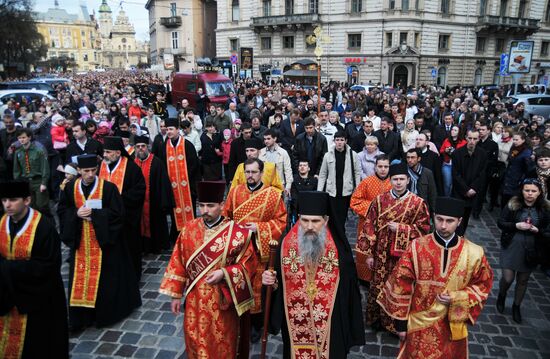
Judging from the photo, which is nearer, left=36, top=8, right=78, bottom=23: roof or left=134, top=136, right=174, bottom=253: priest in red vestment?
left=134, top=136, right=174, bottom=253: priest in red vestment

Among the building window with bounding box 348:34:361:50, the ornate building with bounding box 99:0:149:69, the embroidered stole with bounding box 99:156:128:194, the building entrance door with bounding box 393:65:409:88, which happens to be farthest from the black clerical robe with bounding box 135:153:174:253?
the ornate building with bounding box 99:0:149:69

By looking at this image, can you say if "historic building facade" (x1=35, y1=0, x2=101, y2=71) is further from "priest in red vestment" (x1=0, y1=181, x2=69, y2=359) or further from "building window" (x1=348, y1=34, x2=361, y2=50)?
"priest in red vestment" (x1=0, y1=181, x2=69, y2=359)

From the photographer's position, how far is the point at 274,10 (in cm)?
5097

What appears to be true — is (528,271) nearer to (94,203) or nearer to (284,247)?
(284,247)

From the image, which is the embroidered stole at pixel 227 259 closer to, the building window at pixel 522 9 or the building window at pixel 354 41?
the building window at pixel 354 41

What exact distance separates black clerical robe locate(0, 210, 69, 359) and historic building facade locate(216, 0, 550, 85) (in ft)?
128

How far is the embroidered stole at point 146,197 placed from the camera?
745 cm

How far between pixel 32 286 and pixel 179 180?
4.25m

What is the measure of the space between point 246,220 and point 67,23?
15464 centimetres

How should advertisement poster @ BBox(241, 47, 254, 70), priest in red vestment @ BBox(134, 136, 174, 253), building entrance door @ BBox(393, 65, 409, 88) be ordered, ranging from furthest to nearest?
building entrance door @ BBox(393, 65, 409, 88)
advertisement poster @ BBox(241, 47, 254, 70)
priest in red vestment @ BBox(134, 136, 174, 253)

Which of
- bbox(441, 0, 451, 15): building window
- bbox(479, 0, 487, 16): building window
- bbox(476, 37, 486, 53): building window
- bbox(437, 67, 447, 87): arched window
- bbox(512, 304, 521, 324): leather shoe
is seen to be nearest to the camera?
bbox(512, 304, 521, 324): leather shoe

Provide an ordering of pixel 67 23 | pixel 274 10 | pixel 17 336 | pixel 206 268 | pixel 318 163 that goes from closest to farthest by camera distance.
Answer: pixel 206 268
pixel 17 336
pixel 318 163
pixel 274 10
pixel 67 23

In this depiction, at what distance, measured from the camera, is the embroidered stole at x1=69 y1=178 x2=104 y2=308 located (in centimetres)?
542

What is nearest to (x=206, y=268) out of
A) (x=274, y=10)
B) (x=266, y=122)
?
(x=266, y=122)
